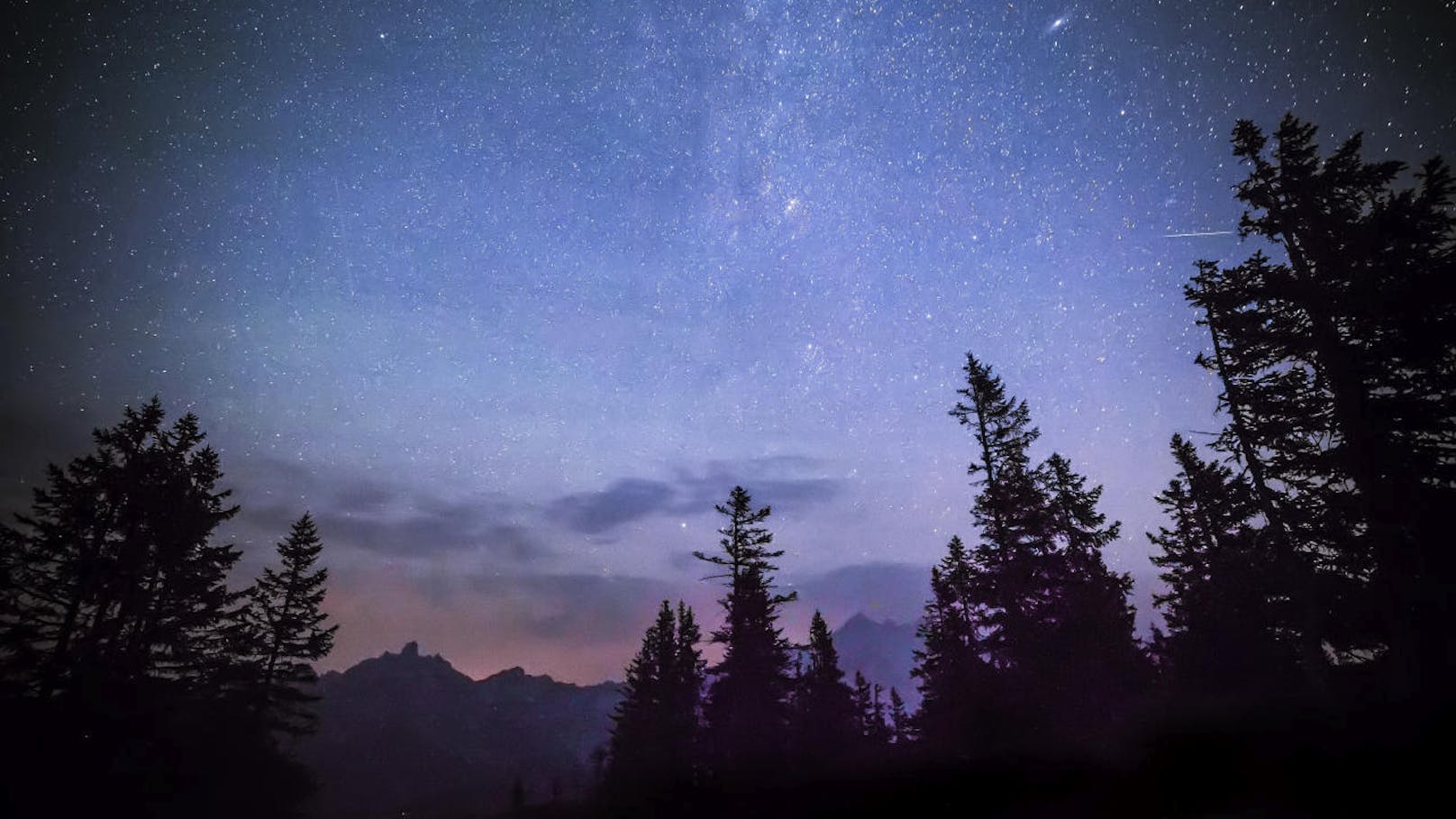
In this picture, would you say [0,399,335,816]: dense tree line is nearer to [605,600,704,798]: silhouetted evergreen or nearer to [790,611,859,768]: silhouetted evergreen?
[605,600,704,798]: silhouetted evergreen

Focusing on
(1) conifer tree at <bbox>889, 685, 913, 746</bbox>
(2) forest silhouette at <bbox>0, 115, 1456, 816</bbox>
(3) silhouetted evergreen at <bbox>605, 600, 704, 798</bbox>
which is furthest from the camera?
(1) conifer tree at <bbox>889, 685, 913, 746</bbox>

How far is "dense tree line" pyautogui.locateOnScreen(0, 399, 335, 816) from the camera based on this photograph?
1833 cm

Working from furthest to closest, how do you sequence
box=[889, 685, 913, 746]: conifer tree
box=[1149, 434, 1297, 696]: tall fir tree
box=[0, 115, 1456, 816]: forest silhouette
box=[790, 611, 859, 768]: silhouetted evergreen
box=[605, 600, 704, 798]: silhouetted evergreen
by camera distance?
box=[889, 685, 913, 746]: conifer tree, box=[605, 600, 704, 798]: silhouetted evergreen, box=[790, 611, 859, 768]: silhouetted evergreen, box=[1149, 434, 1297, 696]: tall fir tree, box=[0, 115, 1456, 816]: forest silhouette

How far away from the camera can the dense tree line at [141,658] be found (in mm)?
18328

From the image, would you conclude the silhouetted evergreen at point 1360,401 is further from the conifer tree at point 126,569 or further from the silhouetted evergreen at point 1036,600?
the conifer tree at point 126,569

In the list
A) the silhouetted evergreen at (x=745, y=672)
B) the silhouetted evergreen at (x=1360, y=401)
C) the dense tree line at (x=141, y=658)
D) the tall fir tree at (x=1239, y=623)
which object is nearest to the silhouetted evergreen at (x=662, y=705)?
the silhouetted evergreen at (x=745, y=672)

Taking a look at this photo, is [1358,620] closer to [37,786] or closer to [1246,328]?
[1246,328]

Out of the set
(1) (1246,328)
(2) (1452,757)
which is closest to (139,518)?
(2) (1452,757)

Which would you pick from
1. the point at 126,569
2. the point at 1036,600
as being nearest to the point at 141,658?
the point at 126,569

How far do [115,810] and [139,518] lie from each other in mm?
11712

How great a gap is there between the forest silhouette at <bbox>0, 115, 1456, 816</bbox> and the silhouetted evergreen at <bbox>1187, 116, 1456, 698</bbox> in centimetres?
7

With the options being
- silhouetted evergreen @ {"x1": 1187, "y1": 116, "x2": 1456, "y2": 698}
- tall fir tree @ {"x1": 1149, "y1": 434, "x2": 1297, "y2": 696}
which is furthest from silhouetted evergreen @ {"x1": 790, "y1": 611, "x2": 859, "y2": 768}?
silhouetted evergreen @ {"x1": 1187, "y1": 116, "x2": 1456, "y2": 698}

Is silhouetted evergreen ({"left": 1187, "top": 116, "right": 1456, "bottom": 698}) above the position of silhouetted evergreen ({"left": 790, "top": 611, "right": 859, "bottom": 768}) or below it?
above

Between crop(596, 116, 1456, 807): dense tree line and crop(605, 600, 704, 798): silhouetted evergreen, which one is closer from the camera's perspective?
crop(596, 116, 1456, 807): dense tree line
